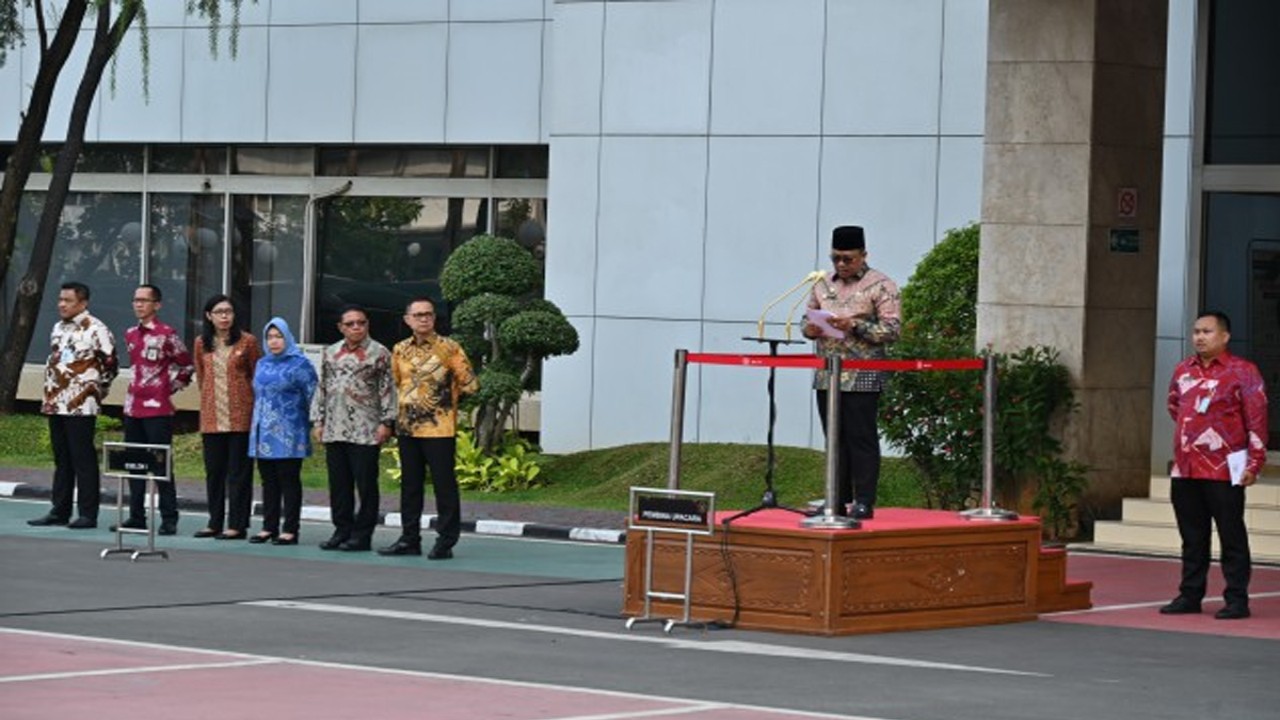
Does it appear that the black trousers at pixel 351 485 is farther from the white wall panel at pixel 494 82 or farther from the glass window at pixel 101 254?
the glass window at pixel 101 254

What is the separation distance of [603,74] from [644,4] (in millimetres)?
896

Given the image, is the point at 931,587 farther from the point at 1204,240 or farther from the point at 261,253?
the point at 261,253

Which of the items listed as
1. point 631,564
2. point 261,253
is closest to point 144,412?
point 631,564

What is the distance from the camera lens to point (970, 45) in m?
27.7

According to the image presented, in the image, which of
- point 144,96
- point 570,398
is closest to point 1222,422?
point 570,398

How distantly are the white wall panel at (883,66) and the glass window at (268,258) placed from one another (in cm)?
923

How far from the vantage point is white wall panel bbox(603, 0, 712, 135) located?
29.4 meters

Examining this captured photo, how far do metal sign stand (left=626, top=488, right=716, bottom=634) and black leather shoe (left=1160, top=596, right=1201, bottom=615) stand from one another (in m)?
3.40

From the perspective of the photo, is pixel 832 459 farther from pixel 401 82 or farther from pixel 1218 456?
pixel 401 82

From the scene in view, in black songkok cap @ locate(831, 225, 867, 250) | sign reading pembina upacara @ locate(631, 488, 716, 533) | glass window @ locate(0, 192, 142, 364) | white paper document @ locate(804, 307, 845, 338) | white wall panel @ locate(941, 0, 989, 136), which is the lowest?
sign reading pembina upacara @ locate(631, 488, 716, 533)

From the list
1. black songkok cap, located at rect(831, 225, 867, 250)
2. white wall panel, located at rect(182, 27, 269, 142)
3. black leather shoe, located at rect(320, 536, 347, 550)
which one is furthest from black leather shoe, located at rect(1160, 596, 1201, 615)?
white wall panel, located at rect(182, 27, 269, 142)

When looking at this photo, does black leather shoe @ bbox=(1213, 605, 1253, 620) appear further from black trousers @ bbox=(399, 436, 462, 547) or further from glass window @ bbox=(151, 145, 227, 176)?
glass window @ bbox=(151, 145, 227, 176)

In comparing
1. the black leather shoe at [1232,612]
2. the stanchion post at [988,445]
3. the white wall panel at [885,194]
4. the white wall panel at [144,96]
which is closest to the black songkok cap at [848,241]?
the stanchion post at [988,445]

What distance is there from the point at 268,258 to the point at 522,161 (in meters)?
4.36
